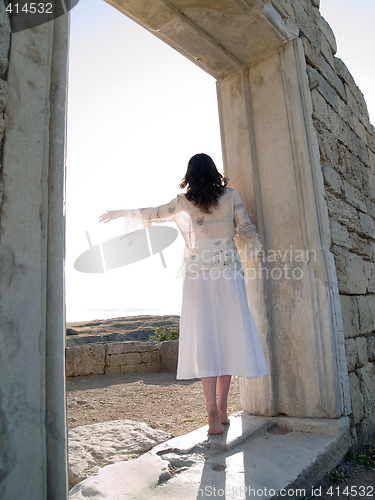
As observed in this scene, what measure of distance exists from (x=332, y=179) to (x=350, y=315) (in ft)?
3.39

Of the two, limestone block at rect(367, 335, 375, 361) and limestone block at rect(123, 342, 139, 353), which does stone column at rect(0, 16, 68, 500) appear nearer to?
limestone block at rect(367, 335, 375, 361)

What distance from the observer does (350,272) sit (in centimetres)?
286

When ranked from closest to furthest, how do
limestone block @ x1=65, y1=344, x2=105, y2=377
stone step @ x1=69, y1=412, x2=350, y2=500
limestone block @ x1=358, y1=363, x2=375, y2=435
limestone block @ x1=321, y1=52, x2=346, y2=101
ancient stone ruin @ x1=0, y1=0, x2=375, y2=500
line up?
1. ancient stone ruin @ x1=0, y1=0, x2=375, y2=500
2. stone step @ x1=69, y1=412, x2=350, y2=500
3. limestone block @ x1=358, y1=363, x2=375, y2=435
4. limestone block @ x1=321, y1=52, x2=346, y2=101
5. limestone block @ x1=65, y1=344, x2=105, y2=377

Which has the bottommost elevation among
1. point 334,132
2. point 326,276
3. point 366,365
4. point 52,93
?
point 366,365

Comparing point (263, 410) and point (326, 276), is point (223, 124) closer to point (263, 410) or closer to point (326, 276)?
point (326, 276)

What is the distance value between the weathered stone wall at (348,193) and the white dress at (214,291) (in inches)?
30.8

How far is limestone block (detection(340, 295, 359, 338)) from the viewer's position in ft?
Result: 8.64

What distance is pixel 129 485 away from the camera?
5.19 ft

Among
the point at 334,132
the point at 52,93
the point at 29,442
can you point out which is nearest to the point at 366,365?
the point at 334,132

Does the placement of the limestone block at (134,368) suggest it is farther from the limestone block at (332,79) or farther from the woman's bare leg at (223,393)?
the limestone block at (332,79)

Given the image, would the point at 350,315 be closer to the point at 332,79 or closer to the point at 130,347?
the point at 332,79

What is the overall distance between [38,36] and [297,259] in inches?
77.0

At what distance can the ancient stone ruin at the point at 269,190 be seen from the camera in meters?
1.11
